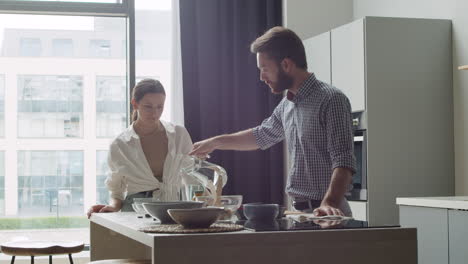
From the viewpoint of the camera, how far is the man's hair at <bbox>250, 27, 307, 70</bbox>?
8.80 ft

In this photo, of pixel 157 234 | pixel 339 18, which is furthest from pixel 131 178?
pixel 339 18

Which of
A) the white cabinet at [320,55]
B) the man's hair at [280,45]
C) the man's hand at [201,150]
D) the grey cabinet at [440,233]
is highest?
the white cabinet at [320,55]

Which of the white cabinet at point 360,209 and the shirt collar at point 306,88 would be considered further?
the white cabinet at point 360,209

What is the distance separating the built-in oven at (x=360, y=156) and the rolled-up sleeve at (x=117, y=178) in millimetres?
1499

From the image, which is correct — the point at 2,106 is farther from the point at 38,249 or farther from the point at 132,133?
the point at 132,133

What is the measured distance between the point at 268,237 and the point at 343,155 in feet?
3.17

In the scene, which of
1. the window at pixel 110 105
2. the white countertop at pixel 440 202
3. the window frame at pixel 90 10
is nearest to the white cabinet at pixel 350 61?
the white countertop at pixel 440 202

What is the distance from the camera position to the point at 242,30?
5.36m

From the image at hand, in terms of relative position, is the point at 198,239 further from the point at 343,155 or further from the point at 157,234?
the point at 343,155

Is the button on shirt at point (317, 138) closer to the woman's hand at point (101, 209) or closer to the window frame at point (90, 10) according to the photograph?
the woman's hand at point (101, 209)

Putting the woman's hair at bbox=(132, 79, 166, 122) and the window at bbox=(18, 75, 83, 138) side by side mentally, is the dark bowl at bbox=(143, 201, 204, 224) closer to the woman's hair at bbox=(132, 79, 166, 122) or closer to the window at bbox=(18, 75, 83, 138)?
the woman's hair at bbox=(132, 79, 166, 122)

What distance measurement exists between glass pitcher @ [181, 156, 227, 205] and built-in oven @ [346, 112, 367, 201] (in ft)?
6.02

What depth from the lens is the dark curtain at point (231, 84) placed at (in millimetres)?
5223

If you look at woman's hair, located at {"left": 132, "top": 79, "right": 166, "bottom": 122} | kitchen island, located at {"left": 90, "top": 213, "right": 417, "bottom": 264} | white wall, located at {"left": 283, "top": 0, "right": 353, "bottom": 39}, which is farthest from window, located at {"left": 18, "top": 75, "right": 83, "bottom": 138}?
kitchen island, located at {"left": 90, "top": 213, "right": 417, "bottom": 264}
